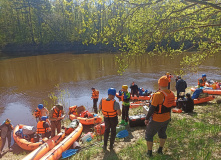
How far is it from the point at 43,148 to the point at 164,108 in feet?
12.6

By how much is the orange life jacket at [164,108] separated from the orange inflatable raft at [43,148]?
139 inches

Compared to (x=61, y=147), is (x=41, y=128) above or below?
above

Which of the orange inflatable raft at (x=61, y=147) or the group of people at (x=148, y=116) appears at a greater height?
the group of people at (x=148, y=116)

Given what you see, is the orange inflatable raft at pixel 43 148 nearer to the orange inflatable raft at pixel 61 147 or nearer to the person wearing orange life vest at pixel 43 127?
the orange inflatable raft at pixel 61 147

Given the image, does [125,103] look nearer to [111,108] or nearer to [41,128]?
[111,108]

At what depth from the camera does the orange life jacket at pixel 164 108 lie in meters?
3.00

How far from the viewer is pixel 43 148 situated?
5082mm

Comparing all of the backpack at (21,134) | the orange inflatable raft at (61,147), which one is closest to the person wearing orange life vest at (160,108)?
the orange inflatable raft at (61,147)

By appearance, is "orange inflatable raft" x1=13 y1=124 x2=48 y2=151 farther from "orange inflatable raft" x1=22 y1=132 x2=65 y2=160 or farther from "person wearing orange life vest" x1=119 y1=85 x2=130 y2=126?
"person wearing orange life vest" x1=119 y1=85 x2=130 y2=126

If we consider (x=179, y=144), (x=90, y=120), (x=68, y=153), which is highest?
(x=179, y=144)

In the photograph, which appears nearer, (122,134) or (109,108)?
(109,108)

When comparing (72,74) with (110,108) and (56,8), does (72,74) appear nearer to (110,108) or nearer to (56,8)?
(110,108)

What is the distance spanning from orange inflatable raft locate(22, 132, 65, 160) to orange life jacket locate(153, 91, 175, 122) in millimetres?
3525

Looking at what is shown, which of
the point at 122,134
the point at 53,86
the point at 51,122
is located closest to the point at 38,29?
the point at 53,86
